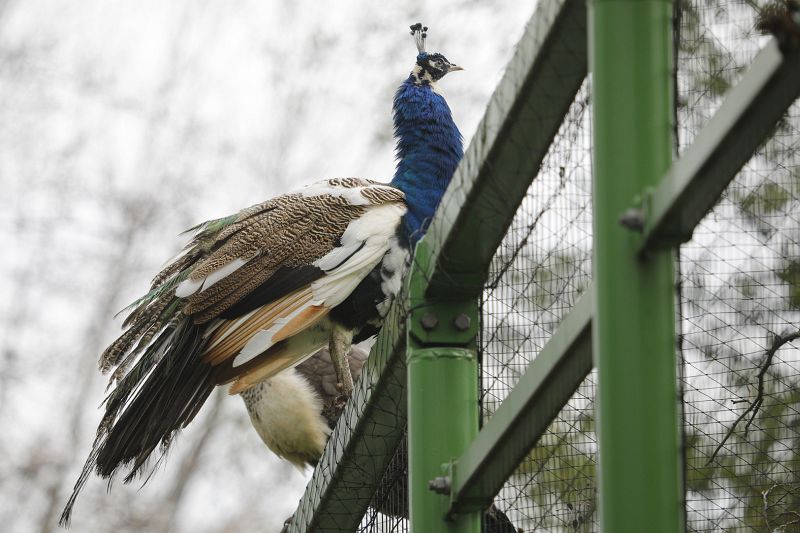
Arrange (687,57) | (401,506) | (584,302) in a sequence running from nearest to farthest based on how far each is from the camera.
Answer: (584,302) → (687,57) → (401,506)

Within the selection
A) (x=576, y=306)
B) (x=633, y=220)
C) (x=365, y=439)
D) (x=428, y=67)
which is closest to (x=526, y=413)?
(x=576, y=306)

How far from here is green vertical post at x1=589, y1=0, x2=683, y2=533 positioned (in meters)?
1.80

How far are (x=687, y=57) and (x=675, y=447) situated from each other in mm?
722

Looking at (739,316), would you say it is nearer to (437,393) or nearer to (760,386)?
(760,386)

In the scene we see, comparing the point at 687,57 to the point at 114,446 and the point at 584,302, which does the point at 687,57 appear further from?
the point at 114,446

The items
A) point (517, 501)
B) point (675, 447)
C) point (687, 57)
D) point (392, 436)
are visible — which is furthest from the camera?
point (392, 436)

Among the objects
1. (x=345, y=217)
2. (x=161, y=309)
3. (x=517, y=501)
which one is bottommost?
(x=517, y=501)

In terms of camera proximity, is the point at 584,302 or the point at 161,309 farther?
the point at 161,309

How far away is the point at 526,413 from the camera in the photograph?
231 cm

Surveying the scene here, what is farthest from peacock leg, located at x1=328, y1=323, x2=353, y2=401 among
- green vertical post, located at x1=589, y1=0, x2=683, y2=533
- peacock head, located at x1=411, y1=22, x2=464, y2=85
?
green vertical post, located at x1=589, y1=0, x2=683, y2=533

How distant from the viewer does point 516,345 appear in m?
2.95

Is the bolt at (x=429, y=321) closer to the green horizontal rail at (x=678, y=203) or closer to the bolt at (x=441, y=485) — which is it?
the bolt at (x=441, y=485)

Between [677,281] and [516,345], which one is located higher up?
[516,345]

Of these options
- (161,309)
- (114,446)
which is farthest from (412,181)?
(114,446)
